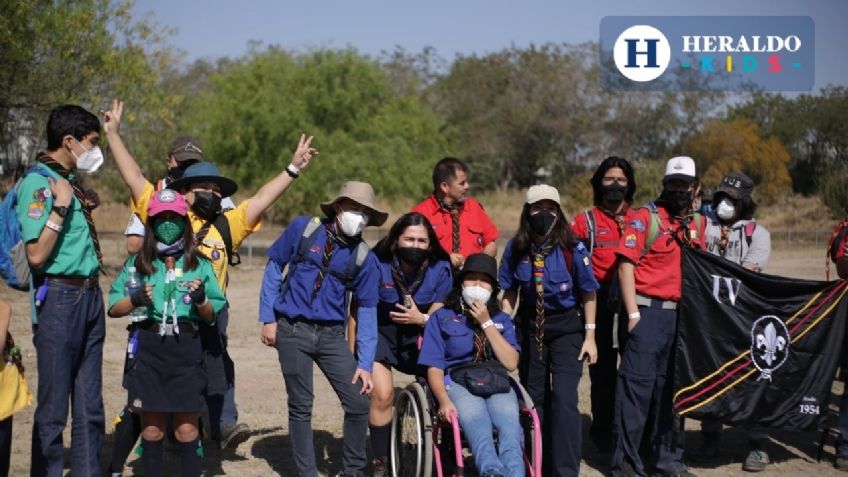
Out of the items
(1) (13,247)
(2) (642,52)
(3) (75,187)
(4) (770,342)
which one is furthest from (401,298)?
(2) (642,52)

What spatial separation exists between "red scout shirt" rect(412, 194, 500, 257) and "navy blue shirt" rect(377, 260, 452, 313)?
0.53m

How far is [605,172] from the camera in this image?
24.2 ft

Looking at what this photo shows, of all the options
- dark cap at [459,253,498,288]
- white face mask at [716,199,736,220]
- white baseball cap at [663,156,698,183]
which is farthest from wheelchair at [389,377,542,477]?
white face mask at [716,199,736,220]

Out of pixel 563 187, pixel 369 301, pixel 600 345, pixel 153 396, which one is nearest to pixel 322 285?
pixel 369 301

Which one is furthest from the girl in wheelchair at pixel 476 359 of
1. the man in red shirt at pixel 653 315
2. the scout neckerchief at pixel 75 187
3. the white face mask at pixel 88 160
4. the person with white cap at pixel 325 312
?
the white face mask at pixel 88 160

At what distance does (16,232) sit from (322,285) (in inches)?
71.5

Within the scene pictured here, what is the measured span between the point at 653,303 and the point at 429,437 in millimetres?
2154

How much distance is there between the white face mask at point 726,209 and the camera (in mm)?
7969

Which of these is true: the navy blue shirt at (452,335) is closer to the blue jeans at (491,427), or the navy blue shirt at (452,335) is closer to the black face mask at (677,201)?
the blue jeans at (491,427)

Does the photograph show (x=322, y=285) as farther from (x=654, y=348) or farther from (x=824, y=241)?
(x=824, y=241)

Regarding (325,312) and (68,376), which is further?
(325,312)

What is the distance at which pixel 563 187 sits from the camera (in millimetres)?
54062

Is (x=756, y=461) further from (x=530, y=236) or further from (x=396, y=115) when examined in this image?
(x=396, y=115)

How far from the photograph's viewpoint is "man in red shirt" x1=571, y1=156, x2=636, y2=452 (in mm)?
7320
